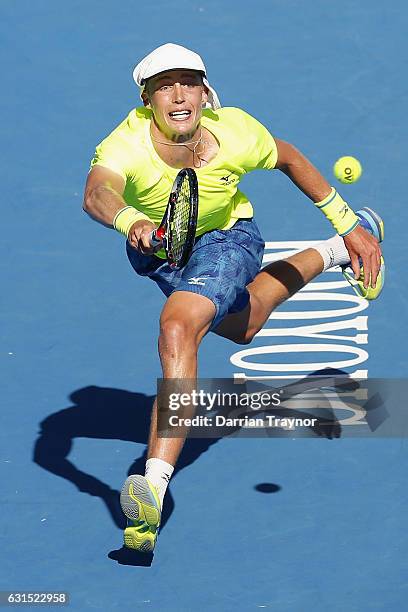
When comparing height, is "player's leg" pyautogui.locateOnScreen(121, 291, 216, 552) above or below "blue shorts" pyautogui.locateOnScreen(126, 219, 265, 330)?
below

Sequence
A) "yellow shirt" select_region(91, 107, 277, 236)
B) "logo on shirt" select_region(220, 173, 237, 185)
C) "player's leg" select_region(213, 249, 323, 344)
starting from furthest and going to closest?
"player's leg" select_region(213, 249, 323, 344) < "logo on shirt" select_region(220, 173, 237, 185) < "yellow shirt" select_region(91, 107, 277, 236)

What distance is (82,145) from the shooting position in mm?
11391

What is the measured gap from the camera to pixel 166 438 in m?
7.63

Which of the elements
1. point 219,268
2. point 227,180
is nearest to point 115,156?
point 227,180

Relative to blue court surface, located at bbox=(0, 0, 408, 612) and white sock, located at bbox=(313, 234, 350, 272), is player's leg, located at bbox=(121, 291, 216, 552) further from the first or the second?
white sock, located at bbox=(313, 234, 350, 272)

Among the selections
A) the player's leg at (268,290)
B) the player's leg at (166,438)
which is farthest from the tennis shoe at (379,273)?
the player's leg at (166,438)

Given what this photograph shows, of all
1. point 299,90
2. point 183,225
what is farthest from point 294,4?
point 183,225

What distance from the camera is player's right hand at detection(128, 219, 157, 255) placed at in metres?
7.08

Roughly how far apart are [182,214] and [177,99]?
2.76 feet

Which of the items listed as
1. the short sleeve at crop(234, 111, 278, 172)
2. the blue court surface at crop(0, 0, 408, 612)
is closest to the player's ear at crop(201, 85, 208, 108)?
the short sleeve at crop(234, 111, 278, 172)

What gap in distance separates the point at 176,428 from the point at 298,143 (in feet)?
13.3

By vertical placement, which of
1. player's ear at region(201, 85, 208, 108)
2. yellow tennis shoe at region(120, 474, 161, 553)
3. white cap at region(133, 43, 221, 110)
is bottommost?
yellow tennis shoe at region(120, 474, 161, 553)

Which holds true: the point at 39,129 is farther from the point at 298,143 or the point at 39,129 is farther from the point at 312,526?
the point at 312,526

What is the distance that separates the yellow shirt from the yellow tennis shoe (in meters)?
1.54
